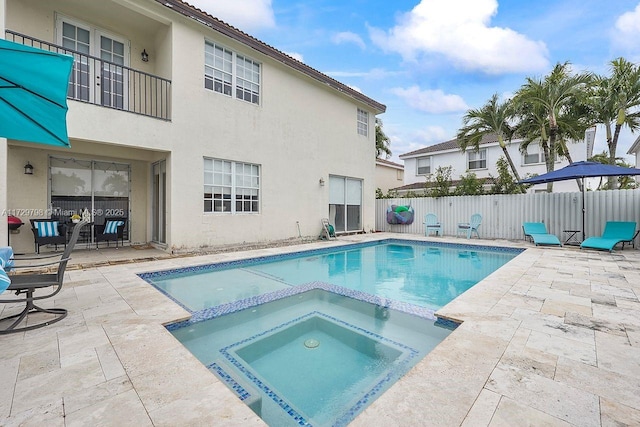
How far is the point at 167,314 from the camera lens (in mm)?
3643

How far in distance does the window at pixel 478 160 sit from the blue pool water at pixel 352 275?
507 inches

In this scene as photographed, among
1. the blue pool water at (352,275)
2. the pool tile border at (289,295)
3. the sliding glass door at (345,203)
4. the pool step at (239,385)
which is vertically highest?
the sliding glass door at (345,203)

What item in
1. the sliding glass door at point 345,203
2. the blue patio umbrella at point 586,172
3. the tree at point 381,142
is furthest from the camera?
the tree at point 381,142

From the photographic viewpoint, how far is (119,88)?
27.4 ft

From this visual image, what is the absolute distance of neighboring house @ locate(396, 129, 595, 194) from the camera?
18297 millimetres

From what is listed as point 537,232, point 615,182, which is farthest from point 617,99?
point 537,232

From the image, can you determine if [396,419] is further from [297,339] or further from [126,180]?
[126,180]

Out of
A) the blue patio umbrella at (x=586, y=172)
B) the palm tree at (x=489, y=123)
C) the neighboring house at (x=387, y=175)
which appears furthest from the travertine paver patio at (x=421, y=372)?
the neighboring house at (x=387, y=175)

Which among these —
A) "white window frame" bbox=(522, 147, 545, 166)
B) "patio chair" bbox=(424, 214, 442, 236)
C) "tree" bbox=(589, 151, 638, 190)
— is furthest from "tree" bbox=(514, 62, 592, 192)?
"white window frame" bbox=(522, 147, 545, 166)

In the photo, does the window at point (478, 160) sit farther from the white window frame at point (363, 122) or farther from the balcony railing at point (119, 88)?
the balcony railing at point (119, 88)

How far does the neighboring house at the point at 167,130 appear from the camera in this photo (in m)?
7.42

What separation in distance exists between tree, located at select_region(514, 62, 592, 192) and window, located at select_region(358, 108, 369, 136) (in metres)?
6.56

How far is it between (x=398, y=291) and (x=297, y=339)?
2661 millimetres

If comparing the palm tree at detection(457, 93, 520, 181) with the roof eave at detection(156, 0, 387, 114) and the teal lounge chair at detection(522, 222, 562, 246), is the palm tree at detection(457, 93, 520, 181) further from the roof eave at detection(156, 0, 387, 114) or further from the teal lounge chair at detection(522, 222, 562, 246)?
the roof eave at detection(156, 0, 387, 114)
